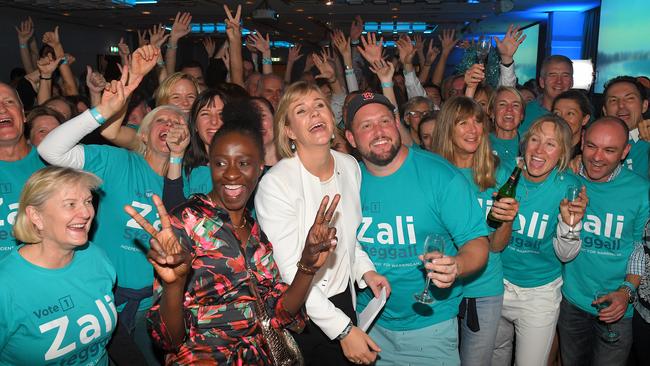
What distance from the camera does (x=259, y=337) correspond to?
6.38ft

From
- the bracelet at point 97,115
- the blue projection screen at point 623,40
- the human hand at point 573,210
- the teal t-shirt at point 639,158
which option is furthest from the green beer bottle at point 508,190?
the blue projection screen at point 623,40

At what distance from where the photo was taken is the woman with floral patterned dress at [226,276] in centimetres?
176

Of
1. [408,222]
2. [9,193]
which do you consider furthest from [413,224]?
[9,193]

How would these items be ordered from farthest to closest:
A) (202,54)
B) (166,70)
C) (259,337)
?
(202,54) → (166,70) → (259,337)

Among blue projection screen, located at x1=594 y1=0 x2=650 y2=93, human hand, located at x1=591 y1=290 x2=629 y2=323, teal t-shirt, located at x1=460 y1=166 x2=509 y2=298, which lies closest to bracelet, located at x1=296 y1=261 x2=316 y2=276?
teal t-shirt, located at x1=460 y1=166 x2=509 y2=298

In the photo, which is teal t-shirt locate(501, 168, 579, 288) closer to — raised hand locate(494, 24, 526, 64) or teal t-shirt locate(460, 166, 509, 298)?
teal t-shirt locate(460, 166, 509, 298)

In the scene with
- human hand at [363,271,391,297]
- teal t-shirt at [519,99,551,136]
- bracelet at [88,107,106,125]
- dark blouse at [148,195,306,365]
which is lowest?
human hand at [363,271,391,297]

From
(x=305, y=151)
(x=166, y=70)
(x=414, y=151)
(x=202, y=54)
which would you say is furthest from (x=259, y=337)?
(x=202, y=54)

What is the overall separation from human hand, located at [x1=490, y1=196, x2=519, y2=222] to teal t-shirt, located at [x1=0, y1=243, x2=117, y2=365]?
6.36 ft

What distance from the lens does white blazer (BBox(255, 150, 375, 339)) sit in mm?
2193

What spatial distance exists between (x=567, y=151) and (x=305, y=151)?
1688 millimetres

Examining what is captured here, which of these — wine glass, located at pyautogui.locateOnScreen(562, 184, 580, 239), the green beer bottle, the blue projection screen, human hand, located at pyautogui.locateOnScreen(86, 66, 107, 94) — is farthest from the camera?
the blue projection screen

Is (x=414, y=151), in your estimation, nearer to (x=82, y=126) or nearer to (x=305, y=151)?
(x=305, y=151)

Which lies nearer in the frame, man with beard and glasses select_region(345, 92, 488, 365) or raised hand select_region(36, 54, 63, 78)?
man with beard and glasses select_region(345, 92, 488, 365)
